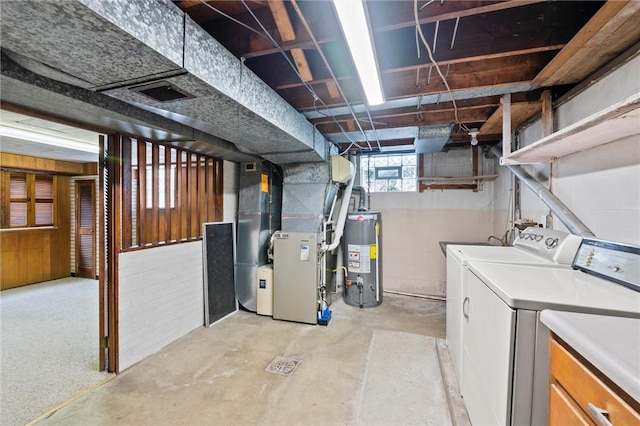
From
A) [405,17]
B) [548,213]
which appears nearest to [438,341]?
[548,213]

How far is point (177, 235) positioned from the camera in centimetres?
300

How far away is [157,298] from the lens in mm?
2721

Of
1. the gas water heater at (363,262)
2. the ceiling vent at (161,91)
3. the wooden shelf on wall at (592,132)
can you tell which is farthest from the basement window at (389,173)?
the ceiling vent at (161,91)

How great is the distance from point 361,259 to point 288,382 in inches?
80.4

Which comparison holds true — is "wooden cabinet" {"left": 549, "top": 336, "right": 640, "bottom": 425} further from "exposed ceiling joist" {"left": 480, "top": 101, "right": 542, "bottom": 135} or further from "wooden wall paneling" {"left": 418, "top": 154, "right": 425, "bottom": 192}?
"wooden wall paneling" {"left": 418, "top": 154, "right": 425, "bottom": 192}

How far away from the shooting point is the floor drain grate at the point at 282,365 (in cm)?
236

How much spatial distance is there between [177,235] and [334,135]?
85.2 inches

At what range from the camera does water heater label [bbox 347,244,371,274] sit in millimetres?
3916

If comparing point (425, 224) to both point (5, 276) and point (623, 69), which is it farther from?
point (5, 276)

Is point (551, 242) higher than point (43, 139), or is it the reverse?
point (43, 139)

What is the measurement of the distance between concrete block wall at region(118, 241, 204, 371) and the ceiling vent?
1566 mm

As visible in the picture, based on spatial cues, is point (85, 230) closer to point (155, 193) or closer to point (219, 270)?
point (219, 270)

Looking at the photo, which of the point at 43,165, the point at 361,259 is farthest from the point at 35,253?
the point at 361,259

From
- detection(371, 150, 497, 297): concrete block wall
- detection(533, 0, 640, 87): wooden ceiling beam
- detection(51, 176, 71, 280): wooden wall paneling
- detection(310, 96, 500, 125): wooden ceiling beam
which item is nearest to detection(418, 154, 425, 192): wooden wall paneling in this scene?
detection(371, 150, 497, 297): concrete block wall
